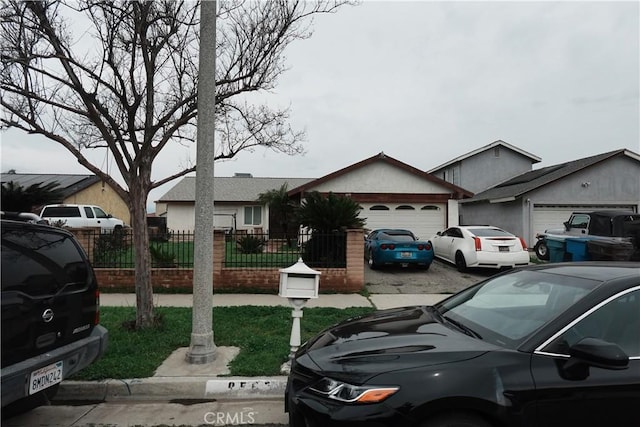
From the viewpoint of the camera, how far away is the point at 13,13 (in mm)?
5504

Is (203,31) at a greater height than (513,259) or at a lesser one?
greater

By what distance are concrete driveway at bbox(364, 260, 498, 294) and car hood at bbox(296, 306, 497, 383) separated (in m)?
6.39

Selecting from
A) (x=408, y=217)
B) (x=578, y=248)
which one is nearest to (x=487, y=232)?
(x=578, y=248)

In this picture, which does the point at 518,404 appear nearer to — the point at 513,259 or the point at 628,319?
the point at 628,319

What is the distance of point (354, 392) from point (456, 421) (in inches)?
23.8

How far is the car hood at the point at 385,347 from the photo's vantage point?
264 centimetres

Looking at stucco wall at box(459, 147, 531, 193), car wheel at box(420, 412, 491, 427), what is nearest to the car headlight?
car wheel at box(420, 412, 491, 427)

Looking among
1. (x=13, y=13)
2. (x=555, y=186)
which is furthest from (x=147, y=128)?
(x=555, y=186)

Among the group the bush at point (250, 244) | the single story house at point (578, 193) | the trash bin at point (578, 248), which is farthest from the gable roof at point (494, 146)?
the bush at point (250, 244)

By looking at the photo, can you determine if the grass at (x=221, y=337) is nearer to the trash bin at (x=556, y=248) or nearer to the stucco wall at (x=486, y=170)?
the trash bin at (x=556, y=248)

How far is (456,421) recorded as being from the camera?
2453 mm

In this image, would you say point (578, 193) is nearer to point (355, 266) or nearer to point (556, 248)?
point (556, 248)

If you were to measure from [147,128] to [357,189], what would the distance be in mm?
12152

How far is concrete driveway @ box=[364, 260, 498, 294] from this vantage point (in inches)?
394
